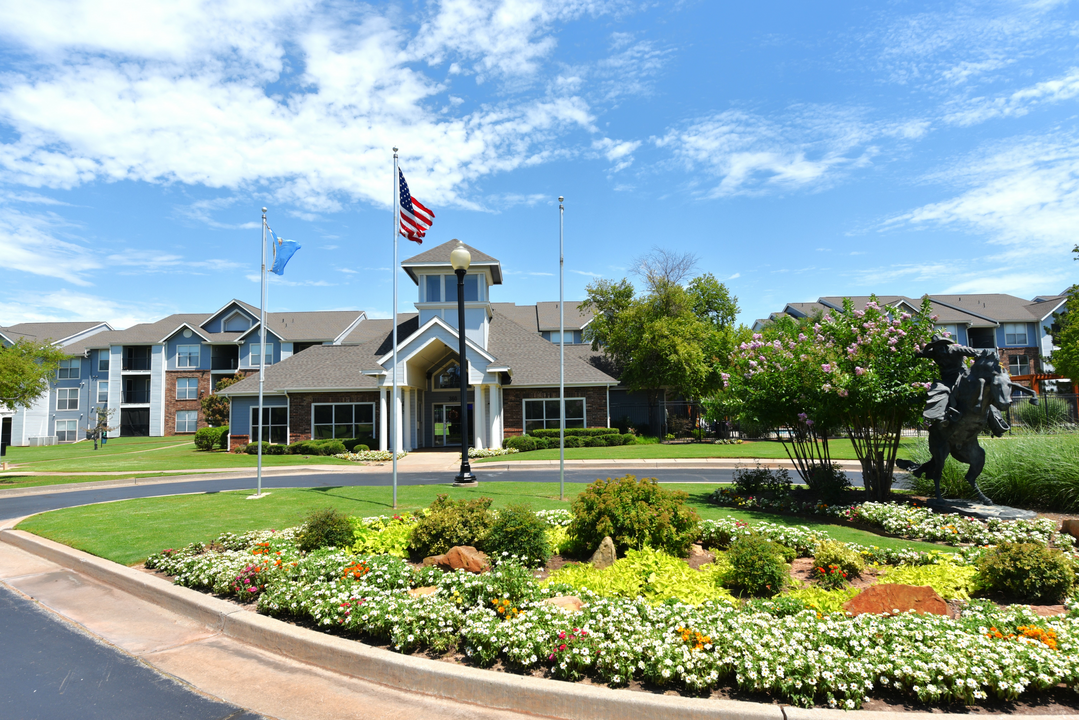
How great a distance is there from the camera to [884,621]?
4.93 m

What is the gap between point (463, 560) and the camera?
271 inches

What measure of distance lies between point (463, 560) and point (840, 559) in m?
4.32

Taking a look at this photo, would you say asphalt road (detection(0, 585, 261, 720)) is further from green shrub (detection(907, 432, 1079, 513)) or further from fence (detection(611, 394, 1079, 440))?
fence (detection(611, 394, 1079, 440))

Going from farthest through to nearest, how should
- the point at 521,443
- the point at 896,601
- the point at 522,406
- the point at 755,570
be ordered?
1. the point at 522,406
2. the point at 521,443
3. the point at 755,570
4. the point at 896,601

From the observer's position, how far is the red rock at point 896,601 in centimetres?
536

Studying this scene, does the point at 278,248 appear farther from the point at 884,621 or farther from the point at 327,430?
the point at 327,430

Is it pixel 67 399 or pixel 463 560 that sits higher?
pixel 67 399

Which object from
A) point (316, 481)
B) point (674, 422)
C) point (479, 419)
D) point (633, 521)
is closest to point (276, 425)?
point (479, 419)

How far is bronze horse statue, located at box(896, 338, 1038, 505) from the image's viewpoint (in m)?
10.0

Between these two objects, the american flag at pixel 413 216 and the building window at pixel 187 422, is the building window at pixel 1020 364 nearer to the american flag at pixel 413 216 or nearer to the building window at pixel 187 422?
the american flag at pixel 413 216

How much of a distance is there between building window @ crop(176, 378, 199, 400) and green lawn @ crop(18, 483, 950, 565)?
39038mm

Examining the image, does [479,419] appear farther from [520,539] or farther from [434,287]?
[520,539]

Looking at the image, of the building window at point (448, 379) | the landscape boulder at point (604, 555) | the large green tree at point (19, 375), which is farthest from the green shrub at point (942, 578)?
the building window at point (448, 379)

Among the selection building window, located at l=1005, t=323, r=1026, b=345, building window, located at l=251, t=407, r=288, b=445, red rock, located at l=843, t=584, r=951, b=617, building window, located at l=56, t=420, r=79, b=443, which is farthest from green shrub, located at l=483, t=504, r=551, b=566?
building window, located at l=1005, t=323, r=1026, b=345
